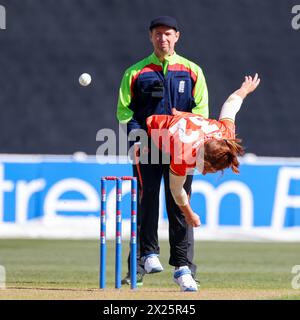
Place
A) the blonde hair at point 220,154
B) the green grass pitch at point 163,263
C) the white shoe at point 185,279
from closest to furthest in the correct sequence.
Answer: the blonde hair at point 220,154 → the white shoe at point 185,279 → the green grass pitch at point 163,263

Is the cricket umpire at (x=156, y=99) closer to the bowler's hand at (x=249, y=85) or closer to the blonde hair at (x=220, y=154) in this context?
the bowler's hand at (x=249, y=85)

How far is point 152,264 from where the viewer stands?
8445 millimetres

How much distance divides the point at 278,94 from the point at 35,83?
4664 millimetres

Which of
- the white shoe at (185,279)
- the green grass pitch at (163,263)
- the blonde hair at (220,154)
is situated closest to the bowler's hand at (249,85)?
the blonde hair at (220,154)

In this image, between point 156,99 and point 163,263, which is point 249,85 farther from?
point 163,263

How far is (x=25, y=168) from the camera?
15.2 m

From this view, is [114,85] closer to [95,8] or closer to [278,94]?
[95,8]

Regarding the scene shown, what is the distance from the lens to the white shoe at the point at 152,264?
27.7ft

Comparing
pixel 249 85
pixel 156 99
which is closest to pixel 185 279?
pixel 156 99

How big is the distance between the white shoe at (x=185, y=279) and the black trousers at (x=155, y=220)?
8cm

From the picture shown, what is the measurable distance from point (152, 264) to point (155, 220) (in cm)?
39

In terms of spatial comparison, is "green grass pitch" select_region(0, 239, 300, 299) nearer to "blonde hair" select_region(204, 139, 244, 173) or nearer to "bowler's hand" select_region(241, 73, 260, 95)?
"blonde hair" select_region(204, 139, 244, 173)

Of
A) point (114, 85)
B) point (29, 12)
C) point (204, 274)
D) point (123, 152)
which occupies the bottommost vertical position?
point (204, 274)

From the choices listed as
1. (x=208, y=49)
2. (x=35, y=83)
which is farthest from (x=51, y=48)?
(x=208, y=49)
